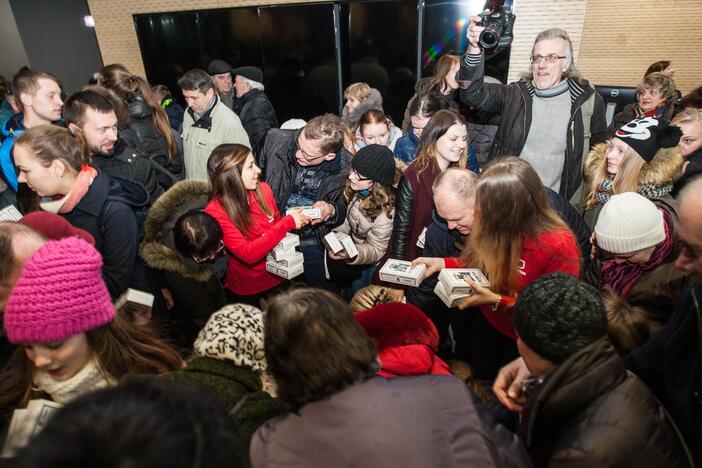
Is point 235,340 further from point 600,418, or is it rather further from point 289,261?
point 289,261

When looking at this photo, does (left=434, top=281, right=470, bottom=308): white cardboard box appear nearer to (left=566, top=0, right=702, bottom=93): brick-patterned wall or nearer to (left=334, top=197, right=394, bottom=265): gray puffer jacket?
(left=334, top=197, right=394, bottom=265): gray puffer jacket

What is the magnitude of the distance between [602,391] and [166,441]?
123cm

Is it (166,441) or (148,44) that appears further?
(148,44)

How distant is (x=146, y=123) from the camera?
3.78 metres

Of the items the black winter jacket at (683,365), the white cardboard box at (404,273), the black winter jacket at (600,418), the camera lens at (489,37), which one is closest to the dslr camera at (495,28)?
the camera lens at (489,37)

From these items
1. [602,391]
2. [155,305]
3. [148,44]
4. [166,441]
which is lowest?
[155,305]

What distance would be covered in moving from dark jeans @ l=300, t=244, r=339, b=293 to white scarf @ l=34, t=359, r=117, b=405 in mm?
2015

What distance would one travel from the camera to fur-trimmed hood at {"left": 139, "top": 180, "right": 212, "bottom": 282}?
2.55m

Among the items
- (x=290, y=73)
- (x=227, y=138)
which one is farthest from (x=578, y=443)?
(x=290, y=73)

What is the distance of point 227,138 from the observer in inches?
162

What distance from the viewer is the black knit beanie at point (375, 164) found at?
9.79ft

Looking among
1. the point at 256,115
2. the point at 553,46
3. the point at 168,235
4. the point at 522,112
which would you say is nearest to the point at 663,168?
the point at 522,112

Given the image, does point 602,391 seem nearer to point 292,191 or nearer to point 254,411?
point 254,411

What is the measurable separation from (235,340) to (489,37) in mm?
2884
